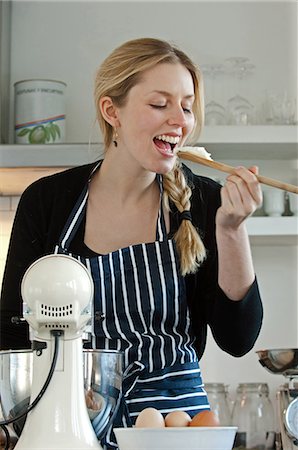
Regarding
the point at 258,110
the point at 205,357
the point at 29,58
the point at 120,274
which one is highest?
the point at 29,58

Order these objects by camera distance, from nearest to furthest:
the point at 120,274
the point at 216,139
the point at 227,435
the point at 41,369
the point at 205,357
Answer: the point at 227,435, the point at 41,369, the point at 120,274, the point at 216,139, the point at 205,357

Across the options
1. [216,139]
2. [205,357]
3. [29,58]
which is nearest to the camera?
[216,139]

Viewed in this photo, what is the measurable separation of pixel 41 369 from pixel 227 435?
0.86 feet

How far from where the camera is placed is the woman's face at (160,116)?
1.60 m

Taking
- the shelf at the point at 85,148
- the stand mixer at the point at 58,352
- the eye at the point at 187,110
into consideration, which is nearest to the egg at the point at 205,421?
the stand mixer at the point at 58,352

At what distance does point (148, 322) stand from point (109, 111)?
474mm

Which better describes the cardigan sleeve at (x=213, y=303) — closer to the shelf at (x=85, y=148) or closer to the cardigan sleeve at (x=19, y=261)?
the cardigan sleeve at (x=19, y=261)

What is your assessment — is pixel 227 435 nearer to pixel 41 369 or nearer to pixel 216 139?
pixel 41 369

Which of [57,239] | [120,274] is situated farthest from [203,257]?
[57,239]

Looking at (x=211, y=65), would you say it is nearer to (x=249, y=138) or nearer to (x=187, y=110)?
(x=249, y=138)

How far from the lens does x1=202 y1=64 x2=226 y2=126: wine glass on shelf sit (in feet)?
10.2

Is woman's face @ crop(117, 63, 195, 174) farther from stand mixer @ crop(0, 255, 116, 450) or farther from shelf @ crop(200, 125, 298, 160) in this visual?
shelf @ crop(200, 125, 298, 160)

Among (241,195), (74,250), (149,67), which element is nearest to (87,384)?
(241,195)

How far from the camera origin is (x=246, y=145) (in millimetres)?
3059
